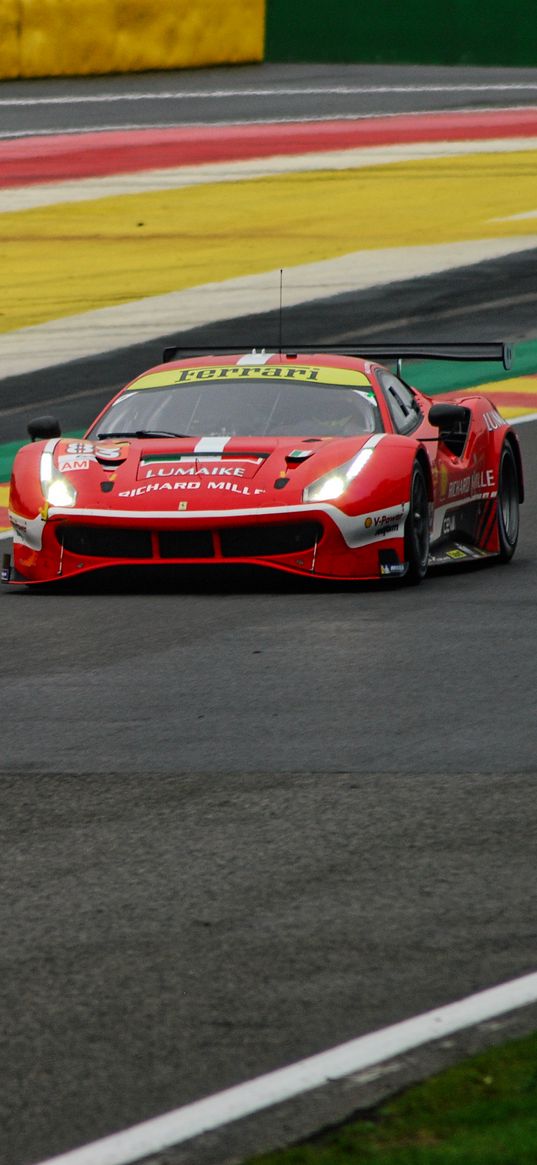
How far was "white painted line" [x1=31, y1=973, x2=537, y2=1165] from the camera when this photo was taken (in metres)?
4.31

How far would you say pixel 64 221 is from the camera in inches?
1185

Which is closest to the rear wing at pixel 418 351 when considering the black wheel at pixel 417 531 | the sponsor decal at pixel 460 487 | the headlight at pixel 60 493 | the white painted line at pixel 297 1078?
the sponsor decal at pixel 460 487

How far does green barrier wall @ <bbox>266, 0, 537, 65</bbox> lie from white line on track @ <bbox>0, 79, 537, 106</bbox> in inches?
96.9

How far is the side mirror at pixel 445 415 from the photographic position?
12.3m

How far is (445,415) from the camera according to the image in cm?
1228

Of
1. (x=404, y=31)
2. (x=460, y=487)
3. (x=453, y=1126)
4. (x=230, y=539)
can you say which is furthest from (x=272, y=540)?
(x=404, y=31)

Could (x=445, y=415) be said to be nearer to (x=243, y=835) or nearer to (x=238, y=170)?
(x=243, y=835)

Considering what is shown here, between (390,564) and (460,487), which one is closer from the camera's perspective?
(390,564)

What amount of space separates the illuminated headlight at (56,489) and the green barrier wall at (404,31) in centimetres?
3611

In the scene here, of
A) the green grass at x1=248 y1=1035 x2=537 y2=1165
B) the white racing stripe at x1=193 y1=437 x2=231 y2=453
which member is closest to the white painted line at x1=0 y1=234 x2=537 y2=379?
the white racing stripe at x1=193 y1=437 x2=231 y2=453

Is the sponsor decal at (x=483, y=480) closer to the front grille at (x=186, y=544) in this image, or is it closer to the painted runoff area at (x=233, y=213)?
the front grille at (x=186, y=544)

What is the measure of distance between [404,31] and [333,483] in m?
38.2

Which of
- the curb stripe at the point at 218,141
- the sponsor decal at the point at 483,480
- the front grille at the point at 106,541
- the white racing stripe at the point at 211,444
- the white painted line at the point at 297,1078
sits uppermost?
the white painted line at the point at 297,1078

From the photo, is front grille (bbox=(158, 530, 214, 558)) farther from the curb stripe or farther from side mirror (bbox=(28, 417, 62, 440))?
the curb stripe
